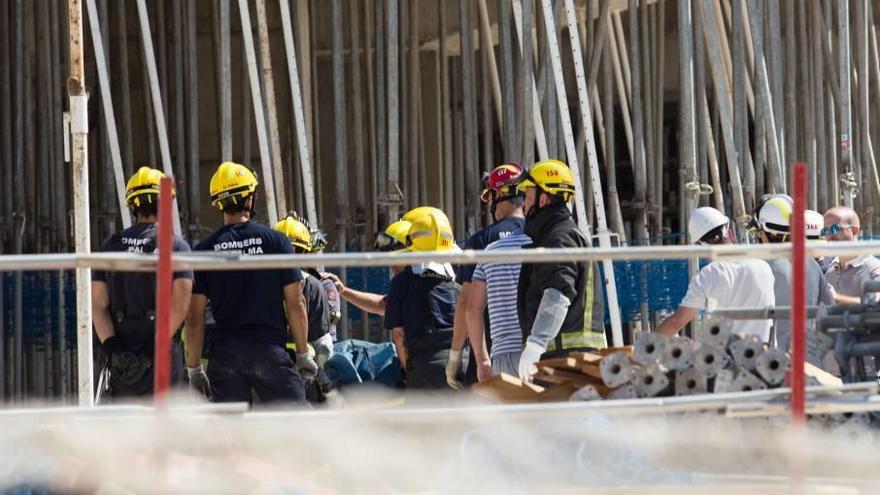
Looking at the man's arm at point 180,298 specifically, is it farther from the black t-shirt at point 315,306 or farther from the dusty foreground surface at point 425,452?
the dusty foreground surface at point 425,452

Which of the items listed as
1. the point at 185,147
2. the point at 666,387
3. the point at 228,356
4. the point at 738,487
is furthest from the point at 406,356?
the point at 185,147

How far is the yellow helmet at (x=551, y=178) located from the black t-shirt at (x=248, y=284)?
122 centimetres

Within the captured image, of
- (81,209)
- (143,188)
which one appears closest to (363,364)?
(143,188)

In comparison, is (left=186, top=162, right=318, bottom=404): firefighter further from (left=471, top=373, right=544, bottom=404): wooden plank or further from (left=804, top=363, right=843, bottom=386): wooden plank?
(left=804, top=363, right=843, bottom=386): wooden plank

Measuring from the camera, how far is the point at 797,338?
19.4ft

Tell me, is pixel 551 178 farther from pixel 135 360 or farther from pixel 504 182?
pixel 135 360

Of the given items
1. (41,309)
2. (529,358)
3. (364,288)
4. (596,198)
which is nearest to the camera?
(529,358)

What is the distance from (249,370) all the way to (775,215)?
9.66 feet

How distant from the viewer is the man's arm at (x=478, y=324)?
8.62 meters

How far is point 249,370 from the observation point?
330 inches

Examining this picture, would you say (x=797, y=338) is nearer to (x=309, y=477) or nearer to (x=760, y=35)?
(x=309, y=477)

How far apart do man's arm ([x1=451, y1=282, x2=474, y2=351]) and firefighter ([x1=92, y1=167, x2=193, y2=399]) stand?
1.42 m

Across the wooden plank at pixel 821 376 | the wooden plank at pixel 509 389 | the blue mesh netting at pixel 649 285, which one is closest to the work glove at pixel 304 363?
the wooden plank at pixel 509 389

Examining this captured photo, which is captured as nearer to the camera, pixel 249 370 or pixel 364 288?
pixel 249 370
